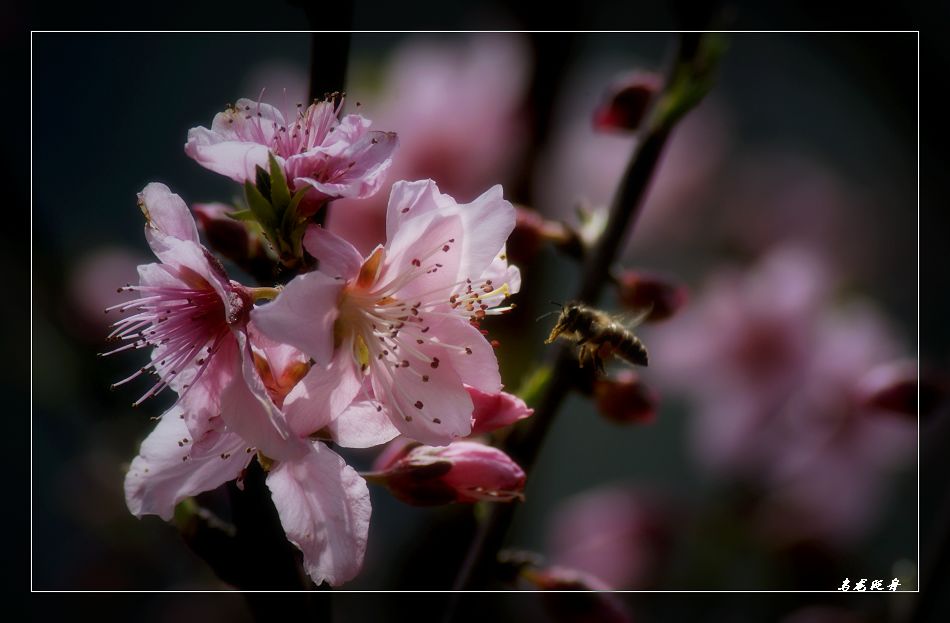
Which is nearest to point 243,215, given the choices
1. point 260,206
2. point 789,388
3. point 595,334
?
point 260,206

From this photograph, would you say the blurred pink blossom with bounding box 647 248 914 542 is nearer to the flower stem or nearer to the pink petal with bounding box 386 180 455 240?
the flower stem

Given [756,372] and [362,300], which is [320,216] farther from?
[756,372]

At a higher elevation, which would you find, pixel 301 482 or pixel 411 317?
pixel 411 317

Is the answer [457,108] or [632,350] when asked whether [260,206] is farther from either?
[457,108]

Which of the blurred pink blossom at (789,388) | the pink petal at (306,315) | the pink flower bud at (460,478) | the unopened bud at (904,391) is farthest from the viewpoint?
the blurred pink blossom at (789,388)

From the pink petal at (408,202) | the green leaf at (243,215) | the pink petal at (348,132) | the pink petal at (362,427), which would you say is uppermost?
the pink petal at (348,132)

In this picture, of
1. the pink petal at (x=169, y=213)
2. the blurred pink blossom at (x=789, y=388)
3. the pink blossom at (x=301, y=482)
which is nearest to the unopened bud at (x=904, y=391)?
the blurred pink blossom at (x=789, y=388)

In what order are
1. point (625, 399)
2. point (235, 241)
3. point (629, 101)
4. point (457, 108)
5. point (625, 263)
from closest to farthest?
point (235, 241), point (625, 399), point (629, 101), point (457, 108), point (625, 263)

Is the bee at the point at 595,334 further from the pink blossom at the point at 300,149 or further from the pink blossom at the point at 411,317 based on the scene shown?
the pink blossom at the point at 300,149
